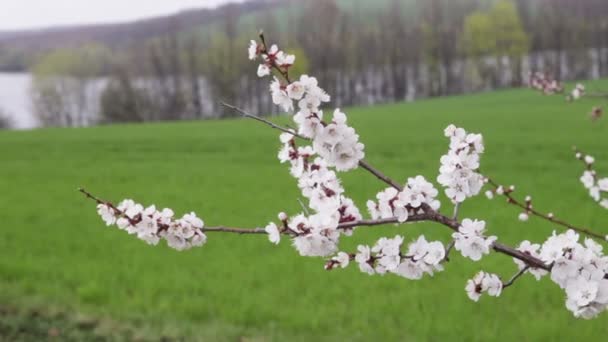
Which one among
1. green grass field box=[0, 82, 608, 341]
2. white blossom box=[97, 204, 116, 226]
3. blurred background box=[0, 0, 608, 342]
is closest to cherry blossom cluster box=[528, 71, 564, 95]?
blurred background box=[0, 0, 608, 342]

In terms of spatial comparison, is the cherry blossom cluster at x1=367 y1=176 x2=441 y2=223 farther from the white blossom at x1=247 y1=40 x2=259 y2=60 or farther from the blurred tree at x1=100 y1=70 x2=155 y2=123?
the blurred tree at x1=100 y1=70 x2=155 y2=123

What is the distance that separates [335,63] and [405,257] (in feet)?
140

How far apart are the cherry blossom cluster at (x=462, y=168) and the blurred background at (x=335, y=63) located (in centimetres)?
3756

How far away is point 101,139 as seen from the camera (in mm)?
18734

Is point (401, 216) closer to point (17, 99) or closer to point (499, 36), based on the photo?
point (499, 36)

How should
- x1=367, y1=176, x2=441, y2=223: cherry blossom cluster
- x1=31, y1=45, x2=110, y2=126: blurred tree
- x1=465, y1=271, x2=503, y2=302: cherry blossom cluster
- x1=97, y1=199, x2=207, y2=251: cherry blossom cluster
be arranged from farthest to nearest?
x1=31, y1=45, x2=110, y2=126: blurred tree → x1=97, y1=199, x2=207, y2=251: cherry blossom cluster → x1=465, y1=271, x2=503, y2=302: cherry blossom cluster → x1=367, y1=176, x2=441, y2=223: cherry blossom cluster

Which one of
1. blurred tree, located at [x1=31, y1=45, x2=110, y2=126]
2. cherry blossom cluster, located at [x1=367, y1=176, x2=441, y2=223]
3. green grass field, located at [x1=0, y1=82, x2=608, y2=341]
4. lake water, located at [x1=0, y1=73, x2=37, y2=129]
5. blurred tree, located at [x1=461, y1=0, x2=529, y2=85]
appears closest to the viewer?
cherry blossom cluster, located at [x1=367, y1=176, x2=441, y2=223]

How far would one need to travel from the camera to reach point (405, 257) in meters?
1.26

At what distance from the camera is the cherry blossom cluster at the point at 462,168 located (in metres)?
1.21

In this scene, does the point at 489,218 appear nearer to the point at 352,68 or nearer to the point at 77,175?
the point at 77,175

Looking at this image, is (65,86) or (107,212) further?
(65,86)

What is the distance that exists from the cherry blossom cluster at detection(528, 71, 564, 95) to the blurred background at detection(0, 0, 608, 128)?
113 feet

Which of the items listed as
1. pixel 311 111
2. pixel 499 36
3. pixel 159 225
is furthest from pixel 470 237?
pixel 499 36

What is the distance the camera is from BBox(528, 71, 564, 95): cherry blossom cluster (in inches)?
154
